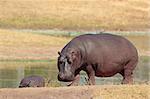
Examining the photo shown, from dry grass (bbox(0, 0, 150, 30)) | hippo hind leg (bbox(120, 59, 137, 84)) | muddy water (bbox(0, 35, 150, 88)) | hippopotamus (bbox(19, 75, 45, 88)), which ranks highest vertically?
hippo hind leg (bbox(120, 59, 137, 84))

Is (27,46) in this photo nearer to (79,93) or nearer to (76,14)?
(79,93)

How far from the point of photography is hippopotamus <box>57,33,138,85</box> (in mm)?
13047

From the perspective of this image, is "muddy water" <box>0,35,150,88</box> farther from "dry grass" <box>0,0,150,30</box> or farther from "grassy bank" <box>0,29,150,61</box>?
"dry grass" <box>0,0,150,30</box>

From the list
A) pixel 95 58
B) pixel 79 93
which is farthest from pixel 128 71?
pixel 79 93

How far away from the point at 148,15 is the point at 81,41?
3666cm

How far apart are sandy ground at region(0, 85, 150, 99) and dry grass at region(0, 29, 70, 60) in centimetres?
1275

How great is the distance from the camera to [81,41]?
13.4 meters

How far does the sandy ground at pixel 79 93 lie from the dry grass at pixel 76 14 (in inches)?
1150

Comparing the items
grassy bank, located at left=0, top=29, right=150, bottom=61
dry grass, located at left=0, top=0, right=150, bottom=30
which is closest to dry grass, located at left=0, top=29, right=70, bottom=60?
grassy bank, located at left=0, top=29, right=150, bottom=61

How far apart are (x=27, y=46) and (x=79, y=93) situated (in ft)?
54.7

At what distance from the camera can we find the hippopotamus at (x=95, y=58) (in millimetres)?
13047

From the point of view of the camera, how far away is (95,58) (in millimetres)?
13359

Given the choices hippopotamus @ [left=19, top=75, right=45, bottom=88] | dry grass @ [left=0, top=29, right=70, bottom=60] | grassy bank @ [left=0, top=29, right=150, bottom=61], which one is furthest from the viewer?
dry grass @ [left=0, top=29, right=70, bottom=60]

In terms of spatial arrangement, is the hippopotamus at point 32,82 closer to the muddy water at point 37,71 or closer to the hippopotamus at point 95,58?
the hippopotamus at point 95,58
